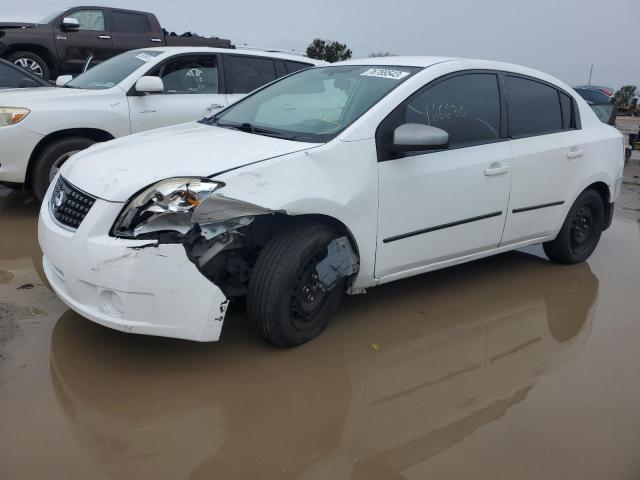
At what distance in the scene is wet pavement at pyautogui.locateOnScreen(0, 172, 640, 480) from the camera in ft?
7.52

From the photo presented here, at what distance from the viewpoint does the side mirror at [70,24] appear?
977 cm

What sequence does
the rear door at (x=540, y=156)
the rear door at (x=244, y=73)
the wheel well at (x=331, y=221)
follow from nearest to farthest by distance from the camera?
the wheel well at (x=331, y=221) < the rear door at (x=540, y=156) < the rear door at (x=244, y=73)

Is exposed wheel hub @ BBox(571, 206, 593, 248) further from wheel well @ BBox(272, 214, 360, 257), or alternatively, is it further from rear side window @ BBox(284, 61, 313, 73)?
rear side window @ BBox(284, 61, 313, 73)

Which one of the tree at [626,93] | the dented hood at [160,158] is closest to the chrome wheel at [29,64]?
the dented hood at [160,158]

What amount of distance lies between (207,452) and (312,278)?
3.60 ft

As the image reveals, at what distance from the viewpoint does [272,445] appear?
2.38 metres

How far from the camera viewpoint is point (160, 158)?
9.56ft

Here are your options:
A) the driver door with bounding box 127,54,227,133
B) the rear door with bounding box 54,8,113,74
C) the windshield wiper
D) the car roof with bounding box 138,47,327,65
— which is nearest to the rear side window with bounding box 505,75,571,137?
the windshield wiper

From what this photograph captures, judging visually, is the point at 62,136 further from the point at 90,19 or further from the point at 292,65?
the point at 90,19

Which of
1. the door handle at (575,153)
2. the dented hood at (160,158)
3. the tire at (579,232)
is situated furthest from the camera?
the tire at (579,232)

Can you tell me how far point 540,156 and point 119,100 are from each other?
3.92 m

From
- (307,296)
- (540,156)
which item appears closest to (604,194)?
(540,156)

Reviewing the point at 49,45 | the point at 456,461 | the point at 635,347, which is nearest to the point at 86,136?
the point at 456,461

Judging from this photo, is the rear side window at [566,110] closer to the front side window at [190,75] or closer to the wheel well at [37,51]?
the front side window at [190,75]
